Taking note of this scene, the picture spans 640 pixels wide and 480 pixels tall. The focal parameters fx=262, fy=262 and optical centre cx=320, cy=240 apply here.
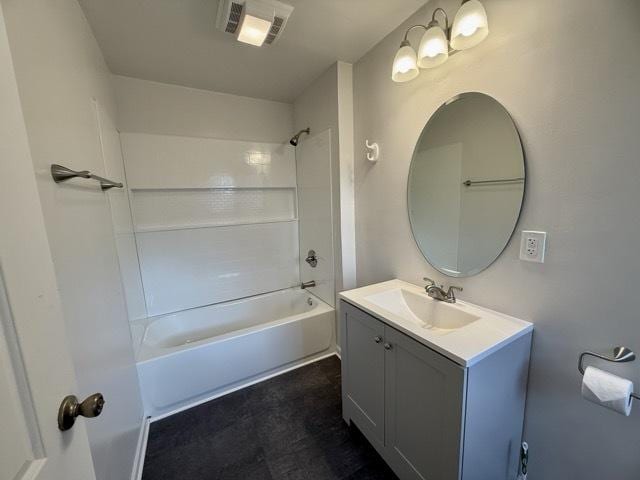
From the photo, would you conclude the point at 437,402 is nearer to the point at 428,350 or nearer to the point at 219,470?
the point at 428,350

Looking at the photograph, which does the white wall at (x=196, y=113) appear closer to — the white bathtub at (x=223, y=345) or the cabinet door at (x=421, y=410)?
the white bathtub at (x=223, y=345)

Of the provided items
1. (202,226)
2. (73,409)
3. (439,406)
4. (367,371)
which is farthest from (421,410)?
(202,226)

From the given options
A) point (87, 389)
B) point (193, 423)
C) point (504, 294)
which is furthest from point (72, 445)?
point (504, 294)

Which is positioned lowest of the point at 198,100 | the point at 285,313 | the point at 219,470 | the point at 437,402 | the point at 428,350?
the point at 219,470

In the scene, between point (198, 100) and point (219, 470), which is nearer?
point (219, 470)

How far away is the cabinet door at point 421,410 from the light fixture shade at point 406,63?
1.33 m

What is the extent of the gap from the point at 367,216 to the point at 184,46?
5.64 ft

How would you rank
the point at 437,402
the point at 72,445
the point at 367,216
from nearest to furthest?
the point at 72,445 < the point at 437,402 < the point at 367,216

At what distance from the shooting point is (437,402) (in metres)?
1.04

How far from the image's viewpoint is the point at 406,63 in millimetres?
1381

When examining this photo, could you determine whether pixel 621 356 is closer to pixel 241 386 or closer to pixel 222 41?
pixel 241 386

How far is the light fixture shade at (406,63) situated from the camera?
137 cm

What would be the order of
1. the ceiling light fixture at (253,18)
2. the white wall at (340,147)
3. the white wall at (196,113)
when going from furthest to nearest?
the white wall at (196,113), the white wall at (340,147), the ceiling light fixture at (253,18)

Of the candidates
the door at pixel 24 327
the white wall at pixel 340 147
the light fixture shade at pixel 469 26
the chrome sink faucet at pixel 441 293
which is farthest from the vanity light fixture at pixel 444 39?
the door at pixel 24 327
